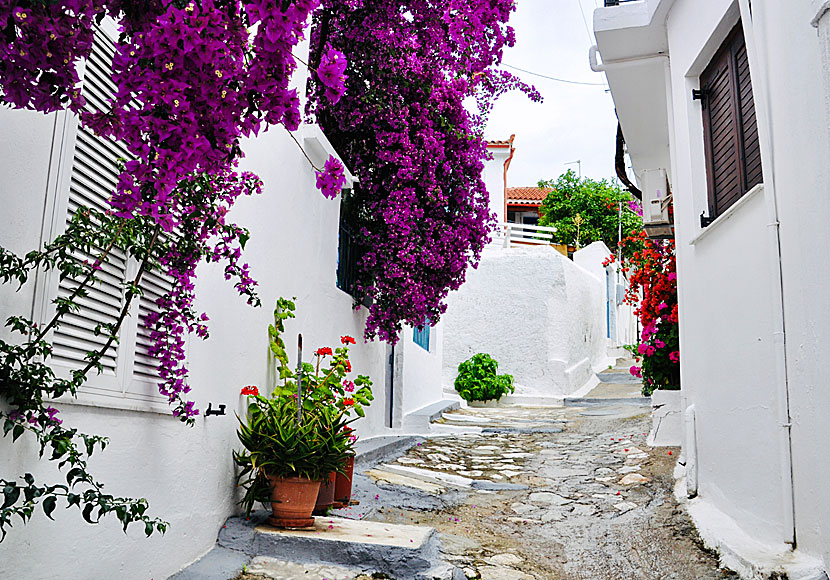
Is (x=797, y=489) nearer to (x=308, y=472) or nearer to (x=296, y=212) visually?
(x=308, y=472)

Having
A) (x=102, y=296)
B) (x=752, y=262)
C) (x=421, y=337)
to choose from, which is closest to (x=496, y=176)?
(x=421, y=337)

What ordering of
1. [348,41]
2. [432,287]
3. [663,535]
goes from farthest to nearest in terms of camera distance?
[432,287], [348,41], [663,535]

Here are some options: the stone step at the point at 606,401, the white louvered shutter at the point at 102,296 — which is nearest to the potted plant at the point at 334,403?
the white louvered shutter at the point at 102,296

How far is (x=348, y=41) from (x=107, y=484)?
5.59 m

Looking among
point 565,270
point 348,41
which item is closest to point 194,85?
point 348,41

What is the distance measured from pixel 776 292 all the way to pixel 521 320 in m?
14.9

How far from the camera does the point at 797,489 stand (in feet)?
12.2

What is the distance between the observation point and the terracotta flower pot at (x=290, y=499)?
454 cm

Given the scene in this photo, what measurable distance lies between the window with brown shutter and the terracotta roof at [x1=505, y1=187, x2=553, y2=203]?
2571 centimetres

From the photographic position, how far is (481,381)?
17078 mm

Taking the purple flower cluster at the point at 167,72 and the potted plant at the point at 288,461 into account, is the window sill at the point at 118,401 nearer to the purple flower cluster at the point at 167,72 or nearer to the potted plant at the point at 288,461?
the potted plant at the point at 288,461

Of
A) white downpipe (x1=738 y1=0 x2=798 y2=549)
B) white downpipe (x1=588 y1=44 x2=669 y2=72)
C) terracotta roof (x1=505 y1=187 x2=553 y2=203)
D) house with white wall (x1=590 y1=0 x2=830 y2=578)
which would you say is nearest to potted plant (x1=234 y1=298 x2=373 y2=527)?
house with white wall (x1=590 y1=0 x2=830 y2=578)

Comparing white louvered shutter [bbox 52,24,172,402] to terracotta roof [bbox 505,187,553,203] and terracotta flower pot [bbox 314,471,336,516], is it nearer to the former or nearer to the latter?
terracotta flower pot [bbox 314,471,336,516]

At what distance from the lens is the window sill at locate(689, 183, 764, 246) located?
4.29m
